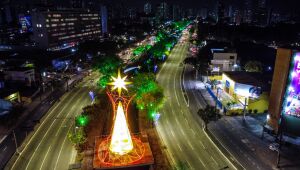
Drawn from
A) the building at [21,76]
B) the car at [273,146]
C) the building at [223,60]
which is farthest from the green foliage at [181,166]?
the building at [21,76]

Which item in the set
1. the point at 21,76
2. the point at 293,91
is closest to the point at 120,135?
the point at 293,91

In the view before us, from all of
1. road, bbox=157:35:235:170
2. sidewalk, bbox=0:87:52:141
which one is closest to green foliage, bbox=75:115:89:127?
road, bbox=157:35:235:170

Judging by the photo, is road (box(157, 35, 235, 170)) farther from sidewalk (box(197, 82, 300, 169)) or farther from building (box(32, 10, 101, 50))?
building (box(32, 10, 101, 50))

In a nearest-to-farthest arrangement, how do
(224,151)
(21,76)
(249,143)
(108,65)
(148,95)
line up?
(224,151), (249,143), (148,95), (21,76), (108,65)

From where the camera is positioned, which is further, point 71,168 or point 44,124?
point 44,124

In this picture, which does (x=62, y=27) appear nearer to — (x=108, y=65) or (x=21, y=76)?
(x=21, y=76)

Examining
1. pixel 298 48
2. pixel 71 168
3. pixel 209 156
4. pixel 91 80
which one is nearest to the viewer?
pixel 71 168

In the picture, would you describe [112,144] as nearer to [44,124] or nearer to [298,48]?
[44,124]

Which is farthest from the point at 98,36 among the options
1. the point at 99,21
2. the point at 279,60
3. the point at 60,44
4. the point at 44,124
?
the point at 279,60
